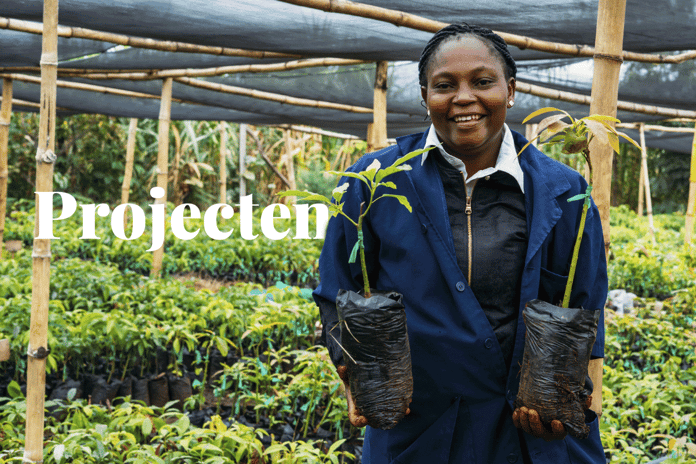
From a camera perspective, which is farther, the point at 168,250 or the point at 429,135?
the point at 168,250

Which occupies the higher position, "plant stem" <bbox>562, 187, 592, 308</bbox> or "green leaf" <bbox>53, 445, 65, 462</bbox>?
"plant stem" <bbox>562, 187, 592, 308</bbox>

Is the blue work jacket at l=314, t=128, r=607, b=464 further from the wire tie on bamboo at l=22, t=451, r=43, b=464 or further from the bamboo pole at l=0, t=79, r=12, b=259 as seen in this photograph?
the bamboo pole at l=0, t=79, r=12, b=259

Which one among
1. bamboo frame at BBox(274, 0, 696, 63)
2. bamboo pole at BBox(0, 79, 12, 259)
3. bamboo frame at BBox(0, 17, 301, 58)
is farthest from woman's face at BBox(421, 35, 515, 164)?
bamboo pole at BBox(0, 79, 12, 259)

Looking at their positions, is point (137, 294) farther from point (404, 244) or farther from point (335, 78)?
point (404, 244)

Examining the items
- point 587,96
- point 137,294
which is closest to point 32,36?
point 137,294

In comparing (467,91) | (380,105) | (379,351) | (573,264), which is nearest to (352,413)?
(379,351)

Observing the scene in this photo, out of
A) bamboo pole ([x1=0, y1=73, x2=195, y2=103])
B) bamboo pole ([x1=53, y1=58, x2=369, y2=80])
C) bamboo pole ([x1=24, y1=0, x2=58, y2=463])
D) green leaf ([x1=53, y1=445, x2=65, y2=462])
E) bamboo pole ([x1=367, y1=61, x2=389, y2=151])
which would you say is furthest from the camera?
bamboo pole ([x1=0, y1=73, x2=195, y2=103])

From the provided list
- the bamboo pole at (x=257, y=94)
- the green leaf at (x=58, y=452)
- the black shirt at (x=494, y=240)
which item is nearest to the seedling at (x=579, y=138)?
the black shirt at (x=494, y=240)

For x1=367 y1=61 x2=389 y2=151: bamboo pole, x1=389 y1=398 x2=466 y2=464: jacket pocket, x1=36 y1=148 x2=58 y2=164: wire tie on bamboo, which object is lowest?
x1=389 y1=398 x2=466 y2=464: jacket pocket

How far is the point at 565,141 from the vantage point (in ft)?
3.88

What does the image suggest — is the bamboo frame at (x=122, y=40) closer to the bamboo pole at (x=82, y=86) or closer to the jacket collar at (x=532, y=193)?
the bamboo pole at (x=82, y=86)

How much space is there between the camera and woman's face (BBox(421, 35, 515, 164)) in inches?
46.9

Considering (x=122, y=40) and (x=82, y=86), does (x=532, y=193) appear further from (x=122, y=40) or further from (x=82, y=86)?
(x=82, y=86)

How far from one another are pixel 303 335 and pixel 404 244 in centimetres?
262
